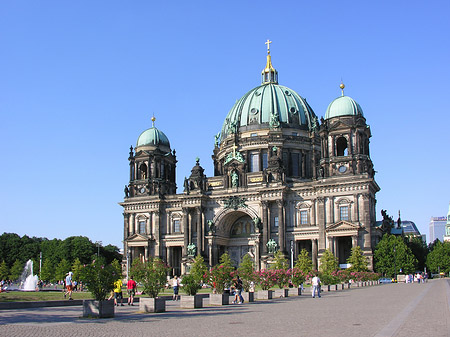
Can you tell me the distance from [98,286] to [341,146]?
71.7 meters

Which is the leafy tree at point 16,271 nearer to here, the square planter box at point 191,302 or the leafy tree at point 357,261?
the leafy tree at point 357,261

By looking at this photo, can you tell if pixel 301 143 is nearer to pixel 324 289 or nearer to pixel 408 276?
pixel 408 276

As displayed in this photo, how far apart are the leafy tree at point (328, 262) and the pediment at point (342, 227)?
175 inches

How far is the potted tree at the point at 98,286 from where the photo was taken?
83.7 ft

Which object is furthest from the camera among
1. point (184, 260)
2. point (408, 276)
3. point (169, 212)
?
point (169, 212)

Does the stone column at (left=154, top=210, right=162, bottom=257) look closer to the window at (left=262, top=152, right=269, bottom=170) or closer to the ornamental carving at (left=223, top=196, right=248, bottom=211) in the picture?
the ornamental carving at (left=223, top=196, right=248, bottom=211)

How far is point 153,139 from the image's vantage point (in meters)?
107

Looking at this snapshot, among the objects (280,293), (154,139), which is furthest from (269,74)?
(280,293)

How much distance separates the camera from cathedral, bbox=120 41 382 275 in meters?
86.6

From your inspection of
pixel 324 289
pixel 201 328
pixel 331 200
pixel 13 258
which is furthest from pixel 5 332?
pixel 13 258

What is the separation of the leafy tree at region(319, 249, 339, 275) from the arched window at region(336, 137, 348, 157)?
61.3 feet

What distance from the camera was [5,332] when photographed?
19453 millimetres

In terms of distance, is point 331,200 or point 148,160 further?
point 148,160

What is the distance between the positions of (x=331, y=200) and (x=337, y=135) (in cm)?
1039
